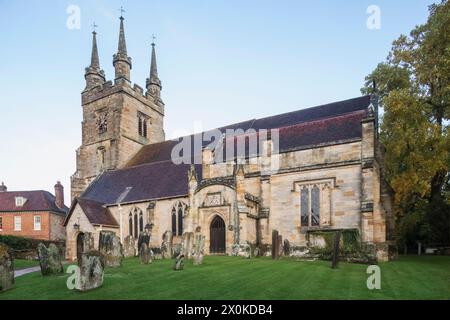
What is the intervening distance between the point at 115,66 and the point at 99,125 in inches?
293

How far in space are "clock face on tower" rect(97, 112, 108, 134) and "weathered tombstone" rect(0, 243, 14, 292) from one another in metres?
31.4

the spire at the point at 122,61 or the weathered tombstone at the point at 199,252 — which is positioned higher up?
the spire at the point at 122,61

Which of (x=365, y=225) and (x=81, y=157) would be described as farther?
(x=81, y=157)

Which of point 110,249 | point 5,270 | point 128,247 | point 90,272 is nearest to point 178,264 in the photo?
point 110,249

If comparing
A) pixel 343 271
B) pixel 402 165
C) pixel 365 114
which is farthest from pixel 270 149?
pixel 343 271

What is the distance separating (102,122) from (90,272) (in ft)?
114

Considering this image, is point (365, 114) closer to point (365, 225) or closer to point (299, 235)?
point (365, 225)

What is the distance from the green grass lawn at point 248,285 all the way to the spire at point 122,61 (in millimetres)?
31689

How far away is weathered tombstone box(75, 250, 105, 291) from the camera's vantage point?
10.4m

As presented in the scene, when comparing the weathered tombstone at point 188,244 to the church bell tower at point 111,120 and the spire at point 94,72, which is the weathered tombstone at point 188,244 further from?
the spire at point 94,72

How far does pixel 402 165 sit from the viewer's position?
26578mm

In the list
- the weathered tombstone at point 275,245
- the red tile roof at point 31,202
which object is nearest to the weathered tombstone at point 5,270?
the weathered tombstone at point 275,245

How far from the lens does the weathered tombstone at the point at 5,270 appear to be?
1155 cm

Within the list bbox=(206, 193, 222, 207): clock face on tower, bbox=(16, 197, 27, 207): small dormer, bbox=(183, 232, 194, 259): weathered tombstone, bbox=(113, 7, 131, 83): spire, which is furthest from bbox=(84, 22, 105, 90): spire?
bbox=(183, 232, 194, 259): weathered tombstone
